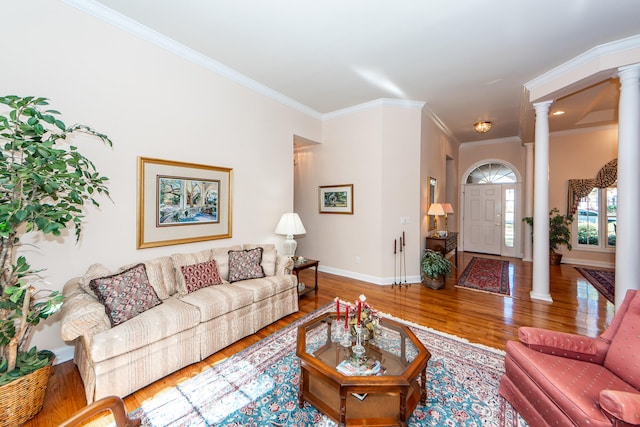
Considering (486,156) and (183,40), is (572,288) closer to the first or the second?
(486,156)

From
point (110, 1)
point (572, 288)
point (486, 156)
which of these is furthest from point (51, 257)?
point (486, 156)

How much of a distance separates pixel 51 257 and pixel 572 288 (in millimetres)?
6873

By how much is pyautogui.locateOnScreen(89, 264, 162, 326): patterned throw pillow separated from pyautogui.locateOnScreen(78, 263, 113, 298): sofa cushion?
0.38 feet

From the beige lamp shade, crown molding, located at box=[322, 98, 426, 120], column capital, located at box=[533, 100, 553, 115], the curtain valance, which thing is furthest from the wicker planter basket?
the curtain valance

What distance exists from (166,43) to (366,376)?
373cm

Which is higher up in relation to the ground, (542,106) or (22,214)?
(542,106)

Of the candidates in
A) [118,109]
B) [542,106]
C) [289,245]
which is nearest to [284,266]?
[289,245]

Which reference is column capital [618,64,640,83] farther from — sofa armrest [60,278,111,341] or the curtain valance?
sofa armrest [60,278,111,341]

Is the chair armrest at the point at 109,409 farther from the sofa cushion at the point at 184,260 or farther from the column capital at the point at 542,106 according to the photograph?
the column capital at the point at 542,106

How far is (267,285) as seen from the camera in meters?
2.99

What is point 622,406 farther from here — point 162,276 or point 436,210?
point 436,210

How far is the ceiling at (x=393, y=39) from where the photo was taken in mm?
2416

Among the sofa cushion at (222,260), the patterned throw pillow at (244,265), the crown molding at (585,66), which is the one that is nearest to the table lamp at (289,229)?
the patterned throw pillow at (244,265)

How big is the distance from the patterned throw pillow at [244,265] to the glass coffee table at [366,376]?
4.33 ft
